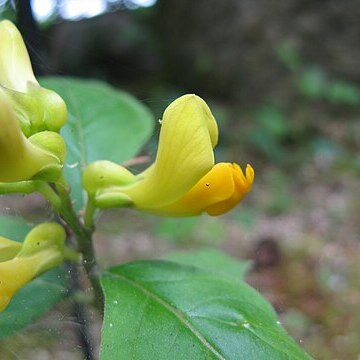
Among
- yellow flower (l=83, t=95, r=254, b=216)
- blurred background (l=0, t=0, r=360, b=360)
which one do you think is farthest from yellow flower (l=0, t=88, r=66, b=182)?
blurred background (l=0, t=0, r=360, b=360)

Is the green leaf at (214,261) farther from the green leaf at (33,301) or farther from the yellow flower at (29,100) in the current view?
the yellow flower at (29,100)

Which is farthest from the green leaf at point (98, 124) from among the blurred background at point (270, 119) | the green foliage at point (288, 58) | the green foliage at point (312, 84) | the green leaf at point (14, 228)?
the green foliage at point (288, 58)

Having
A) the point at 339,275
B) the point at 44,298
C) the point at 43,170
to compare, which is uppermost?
the point at 43,170

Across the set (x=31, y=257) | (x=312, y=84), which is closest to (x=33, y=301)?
(x=31, y=257)

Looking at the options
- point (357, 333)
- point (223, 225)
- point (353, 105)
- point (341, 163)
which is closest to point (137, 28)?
point (353, 105)

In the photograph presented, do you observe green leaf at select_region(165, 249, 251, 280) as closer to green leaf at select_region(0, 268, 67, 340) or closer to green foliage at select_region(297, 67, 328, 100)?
green leaf at select_region(0, 268, 67, 340)

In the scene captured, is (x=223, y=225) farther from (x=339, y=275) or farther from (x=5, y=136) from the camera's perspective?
(x=5, y=136)
